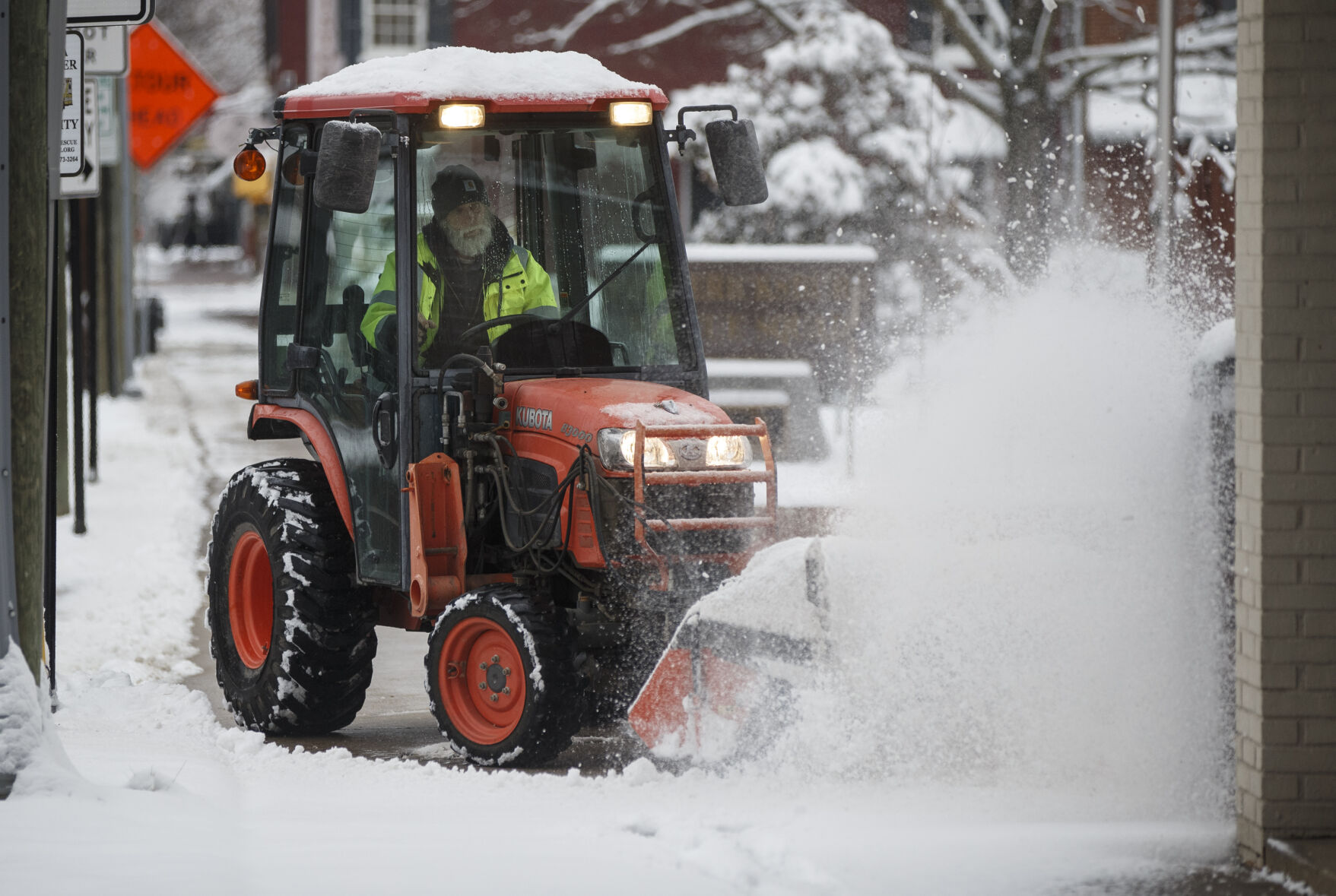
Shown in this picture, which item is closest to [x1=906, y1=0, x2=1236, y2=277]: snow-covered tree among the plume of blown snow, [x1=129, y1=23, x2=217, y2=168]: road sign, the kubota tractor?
[x1=129, y1=23, x2=217, y2=168]: road sign

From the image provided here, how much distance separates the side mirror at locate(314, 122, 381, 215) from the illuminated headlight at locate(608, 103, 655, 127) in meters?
0.97

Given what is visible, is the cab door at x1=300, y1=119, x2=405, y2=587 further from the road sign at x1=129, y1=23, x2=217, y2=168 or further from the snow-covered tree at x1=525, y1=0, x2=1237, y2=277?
the road sign at x1=129, y1=23, x2=217, y2=168

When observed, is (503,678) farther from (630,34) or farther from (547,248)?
(630,34)

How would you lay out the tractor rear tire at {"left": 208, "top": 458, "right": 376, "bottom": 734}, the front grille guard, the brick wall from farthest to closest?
the tractor rear tire at {"left": 208, "top": 458, "right": 376, "bottom": 734}, the front grille guard, the brick wall

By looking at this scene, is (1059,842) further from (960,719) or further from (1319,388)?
(1319,388)

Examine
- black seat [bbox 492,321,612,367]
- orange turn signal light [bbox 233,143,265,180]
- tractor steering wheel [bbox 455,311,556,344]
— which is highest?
orange turn signal light [bbox 233,143,265,180]

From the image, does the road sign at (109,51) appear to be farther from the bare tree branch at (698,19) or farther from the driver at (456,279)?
the bare tree branch at (698,19)

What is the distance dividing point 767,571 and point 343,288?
1942 mm

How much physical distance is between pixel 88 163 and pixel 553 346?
5.14 metres

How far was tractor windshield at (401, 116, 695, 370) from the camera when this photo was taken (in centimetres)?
655

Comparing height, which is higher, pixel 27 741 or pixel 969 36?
pixel 969 36

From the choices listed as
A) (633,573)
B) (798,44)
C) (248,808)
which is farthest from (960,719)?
(798,44)

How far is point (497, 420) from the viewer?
21.4ft

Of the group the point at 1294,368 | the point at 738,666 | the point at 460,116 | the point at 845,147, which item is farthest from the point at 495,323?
the point at 845,147
